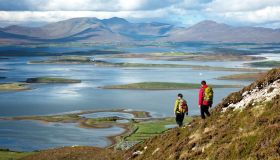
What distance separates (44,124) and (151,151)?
68.5 metres

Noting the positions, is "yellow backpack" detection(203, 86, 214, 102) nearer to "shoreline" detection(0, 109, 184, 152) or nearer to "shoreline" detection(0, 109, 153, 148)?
"shoreline" detection(0, 109, 184, 152)

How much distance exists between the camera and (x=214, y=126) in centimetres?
2338

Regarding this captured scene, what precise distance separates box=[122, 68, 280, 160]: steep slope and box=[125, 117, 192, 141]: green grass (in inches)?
1888

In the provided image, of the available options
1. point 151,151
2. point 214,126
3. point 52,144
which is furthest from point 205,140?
point 52,144

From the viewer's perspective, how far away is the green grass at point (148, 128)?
76.7m

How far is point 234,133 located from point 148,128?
64.0 metres

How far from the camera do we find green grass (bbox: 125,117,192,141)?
252 ft

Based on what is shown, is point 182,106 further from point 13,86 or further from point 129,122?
point 13,86

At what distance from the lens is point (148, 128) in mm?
84250

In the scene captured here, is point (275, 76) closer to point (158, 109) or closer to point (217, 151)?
Result: point (217, 151)

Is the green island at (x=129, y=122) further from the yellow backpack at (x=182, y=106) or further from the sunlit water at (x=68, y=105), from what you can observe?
the yellow backpack at (x=182, y=106)

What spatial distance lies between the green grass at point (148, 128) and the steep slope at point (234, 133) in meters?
48.0

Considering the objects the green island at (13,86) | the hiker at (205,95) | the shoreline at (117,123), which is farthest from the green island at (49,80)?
the hiker at (205,95)

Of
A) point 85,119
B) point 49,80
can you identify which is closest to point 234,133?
point 85,119
